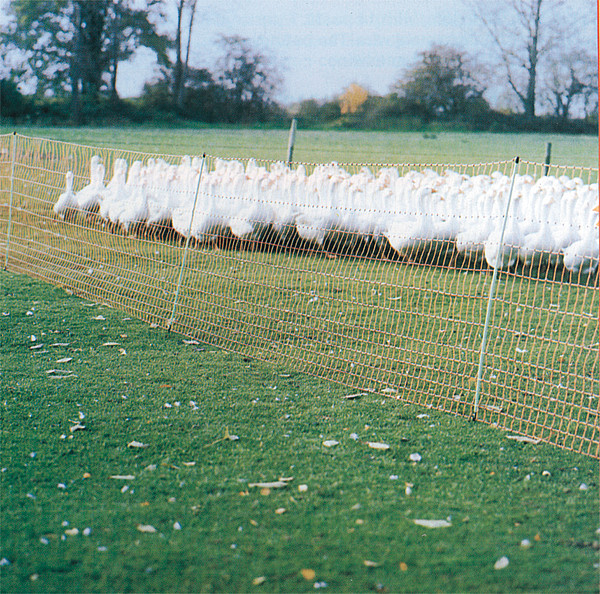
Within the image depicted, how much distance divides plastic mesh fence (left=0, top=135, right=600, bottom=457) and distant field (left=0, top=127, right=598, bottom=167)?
19.8ft

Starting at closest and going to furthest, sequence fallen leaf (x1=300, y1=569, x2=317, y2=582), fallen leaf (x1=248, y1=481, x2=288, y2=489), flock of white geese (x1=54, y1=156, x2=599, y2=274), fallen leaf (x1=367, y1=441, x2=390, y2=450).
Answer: fallen leaf (x1=300, y1=569, x2=317, y2=582) → fallen leaf (x1=248, y1=481, x2=288, y2=489) → fallen leaf (x1=367, y1=441, x2=390, y2=450) → flock of white geese (x1=54, y1=156, x2=599, y2=274)

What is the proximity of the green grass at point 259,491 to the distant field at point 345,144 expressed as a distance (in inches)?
433

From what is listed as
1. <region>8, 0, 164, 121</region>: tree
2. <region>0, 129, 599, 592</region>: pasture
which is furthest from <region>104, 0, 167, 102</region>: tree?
<region>0, 129, 599, 592</region>: pasture

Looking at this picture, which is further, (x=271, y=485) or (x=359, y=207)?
(x=359, y=207)

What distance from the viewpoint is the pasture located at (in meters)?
2.37

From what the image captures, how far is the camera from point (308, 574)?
230cm

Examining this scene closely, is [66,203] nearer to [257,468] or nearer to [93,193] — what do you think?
[93,193]

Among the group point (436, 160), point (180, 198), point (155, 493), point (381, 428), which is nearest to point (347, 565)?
point (155, 493)

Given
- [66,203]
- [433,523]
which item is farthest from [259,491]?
[66,203]

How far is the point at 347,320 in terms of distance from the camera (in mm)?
5707

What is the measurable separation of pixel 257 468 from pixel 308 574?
34.8 inches

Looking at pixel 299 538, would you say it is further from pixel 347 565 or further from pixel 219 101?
pixel 219 101

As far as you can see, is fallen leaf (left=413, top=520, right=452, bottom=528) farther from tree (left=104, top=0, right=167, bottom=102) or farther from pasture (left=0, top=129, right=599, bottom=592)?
tree (left=104, top=0, right=167, bottom=102)

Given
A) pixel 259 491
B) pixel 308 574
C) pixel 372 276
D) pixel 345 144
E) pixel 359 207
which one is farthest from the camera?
pixel 345 144
